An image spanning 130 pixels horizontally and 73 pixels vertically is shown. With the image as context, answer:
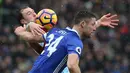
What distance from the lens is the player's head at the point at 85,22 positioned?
7.76 metres

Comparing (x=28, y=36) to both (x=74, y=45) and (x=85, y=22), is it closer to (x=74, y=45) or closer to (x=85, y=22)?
(x=85, y=22)

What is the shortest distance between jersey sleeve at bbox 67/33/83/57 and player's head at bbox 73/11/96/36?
0.24m

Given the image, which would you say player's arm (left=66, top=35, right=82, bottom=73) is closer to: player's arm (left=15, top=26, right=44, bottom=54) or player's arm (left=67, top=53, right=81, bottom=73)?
player's arm (left=67, top=53, right=81, bottom=73)

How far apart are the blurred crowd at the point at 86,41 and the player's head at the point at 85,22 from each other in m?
8.93

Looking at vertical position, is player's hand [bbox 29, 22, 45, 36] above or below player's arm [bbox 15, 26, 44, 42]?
above

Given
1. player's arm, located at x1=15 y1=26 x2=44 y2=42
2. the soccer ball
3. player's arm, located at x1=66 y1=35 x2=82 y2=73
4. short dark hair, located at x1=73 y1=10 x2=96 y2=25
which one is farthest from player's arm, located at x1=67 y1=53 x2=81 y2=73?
the soccer ball

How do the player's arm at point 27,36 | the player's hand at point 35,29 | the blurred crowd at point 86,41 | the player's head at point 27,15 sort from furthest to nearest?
the blurred crowd at point 86,41 → the player's head at point 27,15 → the player's arm at point 27,36 → the player's hand at point 35,29

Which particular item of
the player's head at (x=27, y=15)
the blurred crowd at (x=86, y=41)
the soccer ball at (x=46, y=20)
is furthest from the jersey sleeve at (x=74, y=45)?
the blurred crowd at (x=86, y=41)

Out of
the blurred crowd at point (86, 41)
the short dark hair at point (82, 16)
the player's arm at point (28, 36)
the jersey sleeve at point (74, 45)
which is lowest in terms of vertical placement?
the blurred crowd at point (86, 41)

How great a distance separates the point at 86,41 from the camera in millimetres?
17906

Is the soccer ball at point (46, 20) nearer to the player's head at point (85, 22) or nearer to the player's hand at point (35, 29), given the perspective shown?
the player's hand at point (35, 29)

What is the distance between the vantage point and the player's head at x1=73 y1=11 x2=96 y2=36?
25.5ft

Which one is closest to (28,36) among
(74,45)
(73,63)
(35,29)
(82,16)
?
(35,29)

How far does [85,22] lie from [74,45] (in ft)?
1.74
